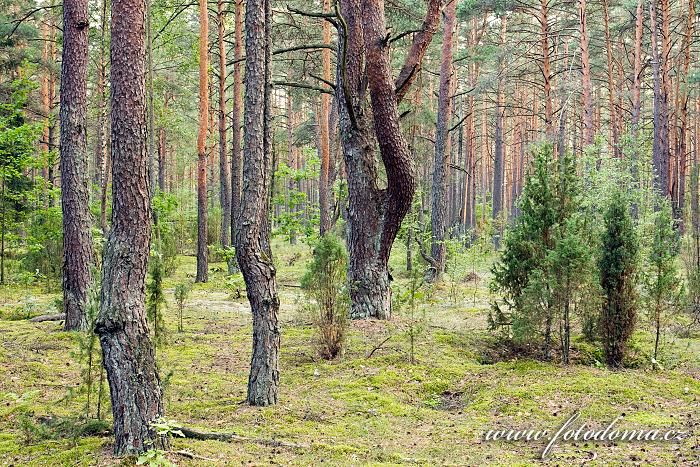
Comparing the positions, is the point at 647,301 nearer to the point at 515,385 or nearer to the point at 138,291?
the point at 515,385

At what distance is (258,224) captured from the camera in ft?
18.6

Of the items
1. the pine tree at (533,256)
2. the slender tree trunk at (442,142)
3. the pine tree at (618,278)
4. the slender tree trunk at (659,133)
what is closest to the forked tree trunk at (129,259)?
the pine tree at (533,256)

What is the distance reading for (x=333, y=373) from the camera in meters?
7.26

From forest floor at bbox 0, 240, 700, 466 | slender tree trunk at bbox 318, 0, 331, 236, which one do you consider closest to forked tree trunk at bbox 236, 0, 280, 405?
forest floor at bbox 0, 240, 700, 466

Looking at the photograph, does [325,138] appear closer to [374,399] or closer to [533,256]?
[533,256]

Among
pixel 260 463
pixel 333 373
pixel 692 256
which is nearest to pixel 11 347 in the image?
pixel 333 373

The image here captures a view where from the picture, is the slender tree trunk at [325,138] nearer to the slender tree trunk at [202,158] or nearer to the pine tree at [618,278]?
the slender tree trunk at [202,158]

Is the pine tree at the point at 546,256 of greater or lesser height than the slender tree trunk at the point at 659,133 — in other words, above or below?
below

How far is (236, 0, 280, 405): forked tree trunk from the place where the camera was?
5641 millimetres

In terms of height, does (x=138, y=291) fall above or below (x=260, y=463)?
above

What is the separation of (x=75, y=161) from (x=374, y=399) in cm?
562

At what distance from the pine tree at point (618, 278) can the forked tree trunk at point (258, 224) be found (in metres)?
4.23

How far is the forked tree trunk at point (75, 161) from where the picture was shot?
868 cm

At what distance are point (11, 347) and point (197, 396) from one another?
345 cm
